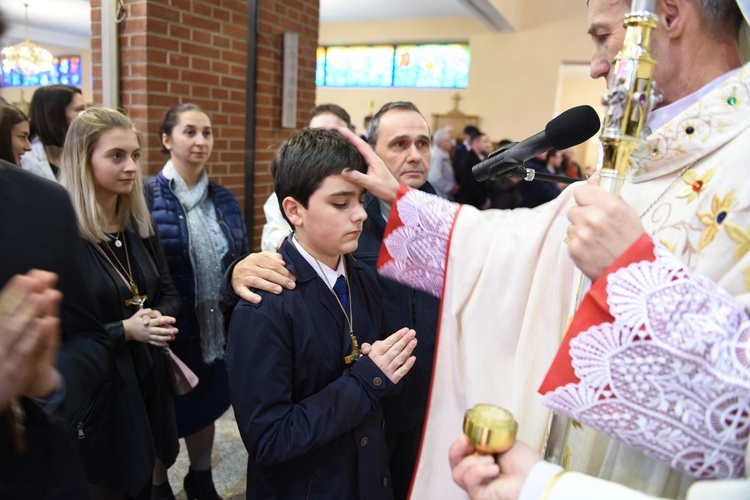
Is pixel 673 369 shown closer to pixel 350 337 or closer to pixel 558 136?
pixel 558 136

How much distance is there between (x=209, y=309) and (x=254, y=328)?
1.36m

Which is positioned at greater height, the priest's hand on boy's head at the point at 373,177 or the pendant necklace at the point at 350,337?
the priest's hand on boy's head at the point at 373,177

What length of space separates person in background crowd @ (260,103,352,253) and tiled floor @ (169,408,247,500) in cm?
120

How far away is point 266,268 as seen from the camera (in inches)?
59.0

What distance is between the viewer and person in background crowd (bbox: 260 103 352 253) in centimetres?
251

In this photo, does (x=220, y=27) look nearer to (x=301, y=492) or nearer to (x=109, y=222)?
(x=109, y=222)

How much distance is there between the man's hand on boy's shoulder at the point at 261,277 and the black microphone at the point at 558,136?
2.08 ft

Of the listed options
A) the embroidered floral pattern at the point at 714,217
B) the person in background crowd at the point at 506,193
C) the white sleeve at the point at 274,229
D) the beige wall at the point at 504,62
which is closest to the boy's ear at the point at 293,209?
the white sleeve at the point at 274,229

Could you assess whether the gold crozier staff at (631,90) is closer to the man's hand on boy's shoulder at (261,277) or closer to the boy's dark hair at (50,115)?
the man's hand on boy's shoulder at (261,277)

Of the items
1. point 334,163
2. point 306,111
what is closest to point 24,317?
point 334,163

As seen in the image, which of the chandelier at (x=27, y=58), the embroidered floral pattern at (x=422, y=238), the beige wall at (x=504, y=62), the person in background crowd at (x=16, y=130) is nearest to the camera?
the embroidered floral pattern at (x=422, y=238)

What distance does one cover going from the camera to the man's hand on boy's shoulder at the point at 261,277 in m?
1.44

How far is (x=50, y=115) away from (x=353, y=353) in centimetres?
261

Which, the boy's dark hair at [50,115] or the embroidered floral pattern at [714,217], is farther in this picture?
the boy's dark hair at [50,115]
